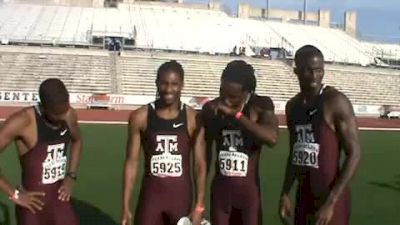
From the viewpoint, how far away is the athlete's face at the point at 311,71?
4414 millimetres

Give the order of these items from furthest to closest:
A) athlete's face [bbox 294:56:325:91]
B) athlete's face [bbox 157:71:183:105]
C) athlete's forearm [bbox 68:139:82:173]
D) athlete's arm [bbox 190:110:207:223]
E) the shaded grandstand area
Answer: the shaded grandstand area, athlete's forearm [bbox 68:139:82:173], athlete's arm [bbox 190:110:207:223], athlete's face [bbox 157:71:183:105], athlete's face [bbox 294:56:325:91]

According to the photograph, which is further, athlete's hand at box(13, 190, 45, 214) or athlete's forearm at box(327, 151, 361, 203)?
athlete's hand at box(13, 190, 45, 214)

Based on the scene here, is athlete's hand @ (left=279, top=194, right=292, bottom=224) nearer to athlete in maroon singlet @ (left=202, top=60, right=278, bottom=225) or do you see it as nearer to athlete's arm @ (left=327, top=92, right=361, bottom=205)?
athlete in maroon singlet @ (left=202, top=60, right=278, bottom=225)

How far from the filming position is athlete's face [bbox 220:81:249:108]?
459 cm

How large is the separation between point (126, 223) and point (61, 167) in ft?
2.37

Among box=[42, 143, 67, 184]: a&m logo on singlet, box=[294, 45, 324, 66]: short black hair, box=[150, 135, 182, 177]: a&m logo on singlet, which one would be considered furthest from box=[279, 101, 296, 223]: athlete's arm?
box=[42, 143, 67, 184]: a&m logo on singlet

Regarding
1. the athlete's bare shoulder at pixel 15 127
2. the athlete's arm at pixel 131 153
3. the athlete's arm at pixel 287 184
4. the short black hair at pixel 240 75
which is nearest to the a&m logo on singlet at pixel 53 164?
the athlete's bare shoulder at pixel 15 127

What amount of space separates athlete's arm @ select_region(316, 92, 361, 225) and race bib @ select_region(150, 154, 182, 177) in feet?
3.84

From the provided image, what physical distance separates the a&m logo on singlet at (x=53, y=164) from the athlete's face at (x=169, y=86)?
3.06 ft

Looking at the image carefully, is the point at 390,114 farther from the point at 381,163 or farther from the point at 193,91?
the point at 381,163

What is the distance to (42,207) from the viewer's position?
4746 millimetres

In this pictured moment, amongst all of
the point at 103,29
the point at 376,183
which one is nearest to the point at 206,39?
the point at 103,29

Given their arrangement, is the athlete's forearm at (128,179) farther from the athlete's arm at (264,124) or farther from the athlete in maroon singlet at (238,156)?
the athlete's arm at (264,124)

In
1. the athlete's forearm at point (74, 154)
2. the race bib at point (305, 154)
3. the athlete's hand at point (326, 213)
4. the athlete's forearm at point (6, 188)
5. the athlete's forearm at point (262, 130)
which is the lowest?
the athlete's hand at point (326, 213)
